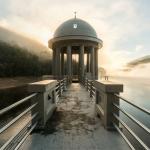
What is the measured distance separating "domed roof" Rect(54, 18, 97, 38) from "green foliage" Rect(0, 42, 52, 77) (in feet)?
152

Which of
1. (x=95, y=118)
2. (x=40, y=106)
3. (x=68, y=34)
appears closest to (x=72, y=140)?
(x=40, y=106)

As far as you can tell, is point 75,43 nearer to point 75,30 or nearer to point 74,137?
point 75,30

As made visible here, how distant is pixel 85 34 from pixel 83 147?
25.8 meters

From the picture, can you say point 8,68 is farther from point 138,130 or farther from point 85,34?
point 138,130

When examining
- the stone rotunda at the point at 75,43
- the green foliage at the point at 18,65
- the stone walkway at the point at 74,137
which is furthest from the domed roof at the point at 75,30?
the green foliage at the point at 18,65

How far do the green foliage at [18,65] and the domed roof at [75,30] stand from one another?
46.3 meters

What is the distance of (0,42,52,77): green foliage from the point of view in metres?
76.0

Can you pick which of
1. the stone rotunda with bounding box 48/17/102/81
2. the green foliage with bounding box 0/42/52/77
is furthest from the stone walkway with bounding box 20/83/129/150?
the green foliage with bounding box 0/42/52/77

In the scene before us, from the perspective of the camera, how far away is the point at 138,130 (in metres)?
21.1

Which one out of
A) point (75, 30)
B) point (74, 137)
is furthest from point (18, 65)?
point (74, 137)

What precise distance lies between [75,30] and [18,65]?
59567 mm

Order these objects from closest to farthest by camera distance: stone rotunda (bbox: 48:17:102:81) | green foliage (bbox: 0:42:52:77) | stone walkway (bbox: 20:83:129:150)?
stone walkway (bbox: 20:83:129:150) < stone rotunda (bbox: 48:17:102:81) < green foliage (bbox: 0:42:52:77)

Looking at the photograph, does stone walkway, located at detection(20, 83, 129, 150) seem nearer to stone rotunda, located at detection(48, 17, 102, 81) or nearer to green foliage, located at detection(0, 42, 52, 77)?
stone rotunda, located at detection(48, 17, 102, 81)

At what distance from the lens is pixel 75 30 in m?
29.8
